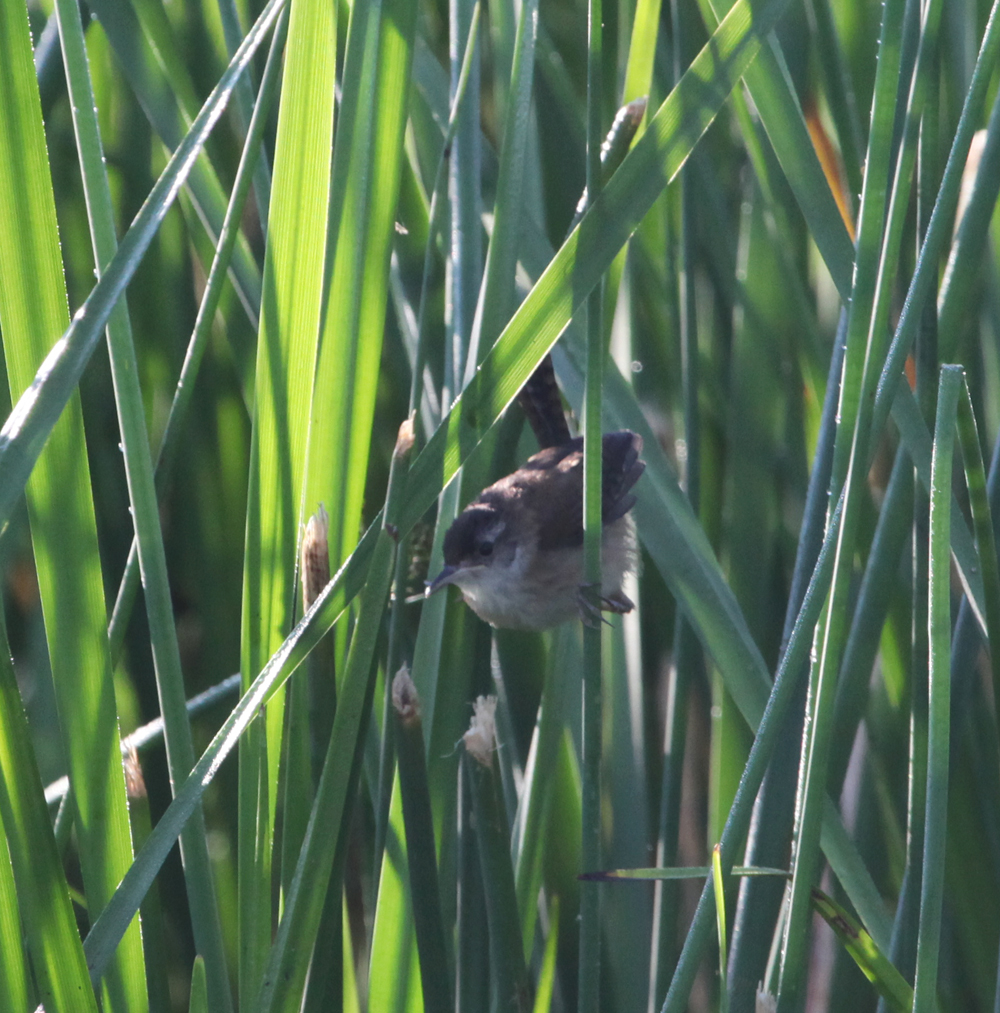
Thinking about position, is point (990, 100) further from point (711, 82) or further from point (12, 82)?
point (12, 82)

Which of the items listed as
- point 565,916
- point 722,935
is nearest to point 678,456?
point 565,916

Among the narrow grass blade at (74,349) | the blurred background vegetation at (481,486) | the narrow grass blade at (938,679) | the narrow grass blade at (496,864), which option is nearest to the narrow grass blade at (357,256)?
the blurred background vegetation at (481,486)

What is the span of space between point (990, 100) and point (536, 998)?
101 centimetres

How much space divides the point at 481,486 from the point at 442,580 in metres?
Answer: 0.10

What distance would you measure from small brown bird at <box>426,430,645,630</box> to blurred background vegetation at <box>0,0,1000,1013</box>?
0.05m

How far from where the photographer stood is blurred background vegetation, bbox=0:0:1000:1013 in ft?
2.26

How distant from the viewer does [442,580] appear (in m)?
1.03

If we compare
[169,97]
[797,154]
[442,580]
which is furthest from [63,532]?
[797,154]

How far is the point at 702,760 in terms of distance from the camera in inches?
58.7

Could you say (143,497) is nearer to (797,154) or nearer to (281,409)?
(281,409)

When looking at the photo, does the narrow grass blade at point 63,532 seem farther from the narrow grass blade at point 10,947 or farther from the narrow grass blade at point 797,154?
the narrow grass blade at point 797,154

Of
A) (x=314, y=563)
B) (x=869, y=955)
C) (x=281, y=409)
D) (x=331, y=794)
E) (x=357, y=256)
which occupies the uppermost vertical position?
(x=357, y=256)

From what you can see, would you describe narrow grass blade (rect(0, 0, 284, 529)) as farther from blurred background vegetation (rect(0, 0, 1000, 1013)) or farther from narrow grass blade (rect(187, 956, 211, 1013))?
narrow grass blade (rect(187, 956, 211, 1013))

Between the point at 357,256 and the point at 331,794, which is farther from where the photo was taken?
the point at 357,256
